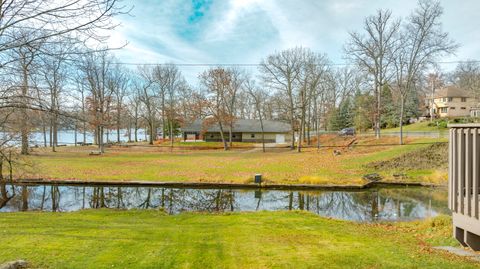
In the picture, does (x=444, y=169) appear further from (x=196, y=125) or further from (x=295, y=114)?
(x=196, y=125)

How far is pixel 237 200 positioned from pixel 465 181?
11259 millimetres

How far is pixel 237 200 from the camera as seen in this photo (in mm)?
14141

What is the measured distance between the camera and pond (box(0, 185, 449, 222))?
12.1 meters

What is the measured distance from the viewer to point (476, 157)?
3334 millimetres

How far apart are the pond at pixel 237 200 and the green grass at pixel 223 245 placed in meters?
3.79

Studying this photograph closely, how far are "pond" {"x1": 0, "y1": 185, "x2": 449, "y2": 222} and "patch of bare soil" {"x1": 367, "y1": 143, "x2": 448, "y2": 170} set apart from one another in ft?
13.9

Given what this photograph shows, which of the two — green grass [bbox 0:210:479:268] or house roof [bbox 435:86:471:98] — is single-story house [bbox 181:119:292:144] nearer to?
house roof [bbox 435:86:471:98]

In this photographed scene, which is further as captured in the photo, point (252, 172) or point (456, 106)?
point (456, 106)

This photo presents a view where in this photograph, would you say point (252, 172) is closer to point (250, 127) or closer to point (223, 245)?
point (223, 245)

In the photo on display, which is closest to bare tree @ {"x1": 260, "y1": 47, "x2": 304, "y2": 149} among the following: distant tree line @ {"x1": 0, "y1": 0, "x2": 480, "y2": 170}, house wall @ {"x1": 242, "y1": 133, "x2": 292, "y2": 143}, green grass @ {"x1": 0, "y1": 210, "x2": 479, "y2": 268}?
distant tree line @ {"x1": 0, "y1": 0, "x2": 480, "y2": 170}

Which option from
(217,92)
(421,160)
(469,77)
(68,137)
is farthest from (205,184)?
(469,77)

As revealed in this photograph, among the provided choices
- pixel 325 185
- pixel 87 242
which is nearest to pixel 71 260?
pixel 87 242

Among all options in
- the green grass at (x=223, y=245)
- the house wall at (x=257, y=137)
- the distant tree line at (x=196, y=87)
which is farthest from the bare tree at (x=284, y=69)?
the green grass at (x=223, y=245)

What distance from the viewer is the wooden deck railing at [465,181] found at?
11.1 feet
